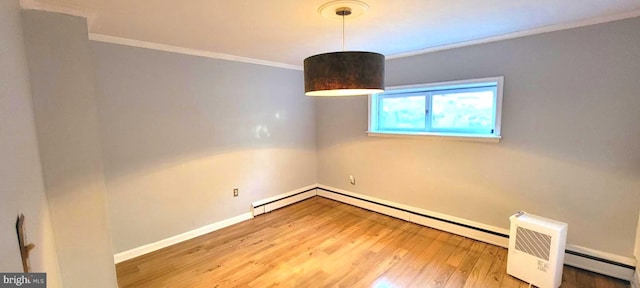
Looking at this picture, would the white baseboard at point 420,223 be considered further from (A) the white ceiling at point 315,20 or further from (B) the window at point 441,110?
(A) the white ceiling at point 315,20

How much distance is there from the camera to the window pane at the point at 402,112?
341cm

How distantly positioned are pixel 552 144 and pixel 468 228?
1.18 metres

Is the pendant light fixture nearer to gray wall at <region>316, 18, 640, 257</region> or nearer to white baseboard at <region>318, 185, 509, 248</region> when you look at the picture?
gray wall at <region>316, 18, 640, 257</region>

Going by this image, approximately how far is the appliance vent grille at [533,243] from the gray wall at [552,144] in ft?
1.58

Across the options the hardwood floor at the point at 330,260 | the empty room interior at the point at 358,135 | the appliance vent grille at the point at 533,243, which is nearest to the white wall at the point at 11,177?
the empty room interior at the point at 358,135

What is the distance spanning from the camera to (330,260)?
104 inches

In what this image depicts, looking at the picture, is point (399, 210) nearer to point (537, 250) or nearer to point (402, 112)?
point (402, 112)

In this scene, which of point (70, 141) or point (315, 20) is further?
point (315, 20)

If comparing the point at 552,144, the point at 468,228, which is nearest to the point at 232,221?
the point at 468,228

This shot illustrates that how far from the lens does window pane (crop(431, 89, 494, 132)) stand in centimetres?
290

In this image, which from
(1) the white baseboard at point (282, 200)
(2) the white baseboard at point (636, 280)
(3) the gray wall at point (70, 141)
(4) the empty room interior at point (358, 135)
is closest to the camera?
(3) the gray wall at point (70, 141)

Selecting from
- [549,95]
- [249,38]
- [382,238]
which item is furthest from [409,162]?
[249,38]

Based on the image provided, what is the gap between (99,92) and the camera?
244 centimetres

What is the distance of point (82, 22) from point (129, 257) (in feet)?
7.06
